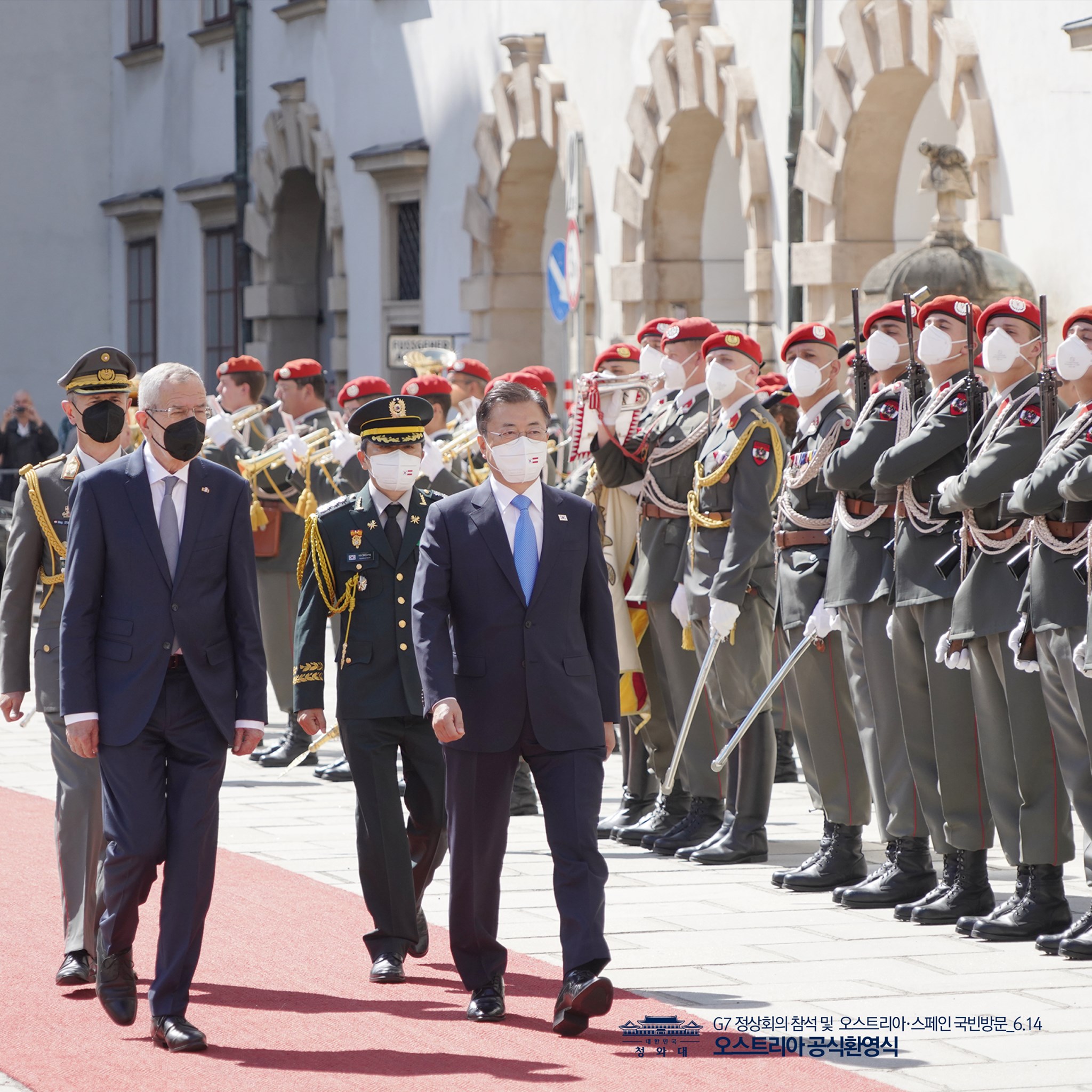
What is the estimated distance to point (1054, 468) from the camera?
679cm

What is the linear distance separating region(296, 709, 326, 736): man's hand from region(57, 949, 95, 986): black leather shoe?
2.99ft

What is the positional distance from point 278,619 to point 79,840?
576 cm

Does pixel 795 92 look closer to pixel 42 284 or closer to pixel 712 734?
pixel 712 734

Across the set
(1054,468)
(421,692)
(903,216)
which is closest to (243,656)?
(421,692)

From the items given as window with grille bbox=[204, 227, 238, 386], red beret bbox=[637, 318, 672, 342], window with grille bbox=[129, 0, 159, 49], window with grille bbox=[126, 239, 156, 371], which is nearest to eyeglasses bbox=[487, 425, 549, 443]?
red beret bbox=[637, 318, 672, 342]

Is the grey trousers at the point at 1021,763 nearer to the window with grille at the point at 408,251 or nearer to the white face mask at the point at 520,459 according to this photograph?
the white face mask at the point at 520,459

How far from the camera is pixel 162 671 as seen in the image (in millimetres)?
6055

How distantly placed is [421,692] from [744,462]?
7.97 ft

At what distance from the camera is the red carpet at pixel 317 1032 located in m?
5.57

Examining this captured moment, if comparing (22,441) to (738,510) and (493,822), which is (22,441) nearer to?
(738,510)

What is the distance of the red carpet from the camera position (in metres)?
5.57

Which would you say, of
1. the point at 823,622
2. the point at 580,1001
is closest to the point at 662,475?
the point at 823,622

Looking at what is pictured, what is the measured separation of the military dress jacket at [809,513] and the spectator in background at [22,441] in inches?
639

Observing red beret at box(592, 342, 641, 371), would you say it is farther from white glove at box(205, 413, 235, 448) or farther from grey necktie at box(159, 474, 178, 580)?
grey necktie at box(159, 474, 178, 580)
